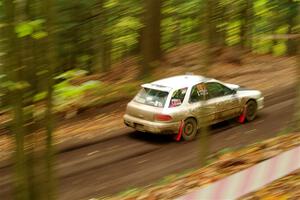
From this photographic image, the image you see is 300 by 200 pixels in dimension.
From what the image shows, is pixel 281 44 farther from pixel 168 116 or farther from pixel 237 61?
pixel 168 116

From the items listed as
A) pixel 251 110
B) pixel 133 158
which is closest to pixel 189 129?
pixel 133 158

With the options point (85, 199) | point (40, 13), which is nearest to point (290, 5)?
point (85, 199)

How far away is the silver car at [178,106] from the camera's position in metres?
12.9

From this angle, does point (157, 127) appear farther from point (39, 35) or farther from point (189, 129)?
point (39, 35)

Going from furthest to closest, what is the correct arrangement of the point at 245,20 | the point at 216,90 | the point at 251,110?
the point at 245,20
the point at 251,110
the point at 216,90

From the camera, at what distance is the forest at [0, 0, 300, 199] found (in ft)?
15.2

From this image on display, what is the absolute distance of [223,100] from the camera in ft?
44.8

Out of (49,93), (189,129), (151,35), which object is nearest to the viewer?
(49,93)

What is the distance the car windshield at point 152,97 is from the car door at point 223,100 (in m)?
1.36

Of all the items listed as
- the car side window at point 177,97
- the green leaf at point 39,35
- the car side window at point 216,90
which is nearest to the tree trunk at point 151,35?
the car side window at point 216,90

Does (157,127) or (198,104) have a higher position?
(198,104)

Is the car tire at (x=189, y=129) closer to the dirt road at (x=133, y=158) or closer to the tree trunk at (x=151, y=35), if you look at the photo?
the dirt road at (x=133, y=158)

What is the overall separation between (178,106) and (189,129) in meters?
0.76

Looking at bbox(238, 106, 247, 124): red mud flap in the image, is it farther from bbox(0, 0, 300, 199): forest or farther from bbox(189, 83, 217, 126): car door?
bbox(0, 0, 300, 199): forest
